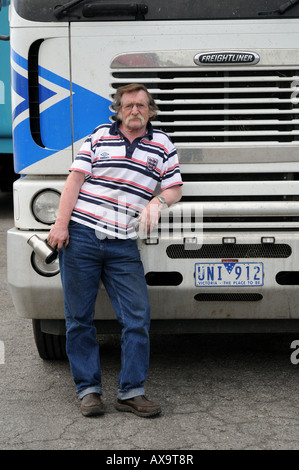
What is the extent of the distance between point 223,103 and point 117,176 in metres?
0.70

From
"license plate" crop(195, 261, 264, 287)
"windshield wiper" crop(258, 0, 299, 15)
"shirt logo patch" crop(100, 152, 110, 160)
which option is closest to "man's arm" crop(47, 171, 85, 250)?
"shirt logo patch" crop(100, 152, 110, 160)

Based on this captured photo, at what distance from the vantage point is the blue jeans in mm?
3932

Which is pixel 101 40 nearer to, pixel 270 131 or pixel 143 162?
pixel 143 162

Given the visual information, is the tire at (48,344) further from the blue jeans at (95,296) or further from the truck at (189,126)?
the blue jeans at (95,296)

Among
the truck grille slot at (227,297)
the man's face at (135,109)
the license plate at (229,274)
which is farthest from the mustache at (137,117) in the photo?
the truck grille slot at (227,297)

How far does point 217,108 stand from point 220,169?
1.07 ft

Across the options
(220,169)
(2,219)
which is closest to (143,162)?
(220,169)

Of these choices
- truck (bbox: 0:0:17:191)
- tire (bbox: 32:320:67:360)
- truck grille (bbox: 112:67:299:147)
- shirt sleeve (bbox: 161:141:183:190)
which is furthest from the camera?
truck (bbox: 0:0:17:191)

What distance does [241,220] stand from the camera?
4.18 m

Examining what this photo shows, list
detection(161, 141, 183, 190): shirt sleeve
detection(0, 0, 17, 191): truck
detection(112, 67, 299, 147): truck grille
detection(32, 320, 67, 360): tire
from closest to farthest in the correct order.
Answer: detection(161, 141, 183, 190): shirt sleeve, detection(112, 67, 299, 147): truck grille, detection(32, 320, 67, 360): tire, detection(0, 0, 17, 191): truck

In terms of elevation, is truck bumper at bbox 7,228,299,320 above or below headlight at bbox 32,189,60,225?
below

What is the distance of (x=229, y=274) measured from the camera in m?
4.11

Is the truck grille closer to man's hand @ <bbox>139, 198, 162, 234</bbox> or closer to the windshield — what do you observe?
the windshield

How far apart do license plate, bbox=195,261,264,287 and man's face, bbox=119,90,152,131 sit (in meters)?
0.80
